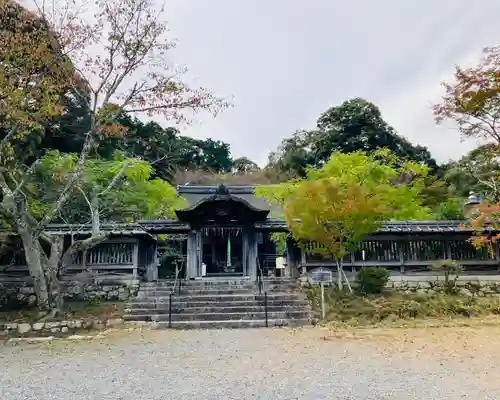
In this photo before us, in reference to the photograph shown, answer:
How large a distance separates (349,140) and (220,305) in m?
21.4

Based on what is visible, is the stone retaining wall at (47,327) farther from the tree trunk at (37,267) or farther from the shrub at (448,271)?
the shrub at (448,271)

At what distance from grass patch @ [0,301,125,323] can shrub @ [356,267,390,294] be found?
735cm

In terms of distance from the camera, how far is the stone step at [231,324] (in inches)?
448

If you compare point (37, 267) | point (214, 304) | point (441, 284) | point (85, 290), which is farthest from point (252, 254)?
point (37, 267)

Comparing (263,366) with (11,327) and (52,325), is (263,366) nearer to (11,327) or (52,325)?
(52,325)

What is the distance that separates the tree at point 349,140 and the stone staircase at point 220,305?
695 inches

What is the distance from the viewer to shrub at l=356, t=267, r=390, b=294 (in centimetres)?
1342

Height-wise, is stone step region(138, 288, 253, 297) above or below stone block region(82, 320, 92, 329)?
above

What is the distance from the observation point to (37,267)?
38.0 ft

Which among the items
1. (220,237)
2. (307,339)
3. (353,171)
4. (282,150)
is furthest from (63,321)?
(282,150)

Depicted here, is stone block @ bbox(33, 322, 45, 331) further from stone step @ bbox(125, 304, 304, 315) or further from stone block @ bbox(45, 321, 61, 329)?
stone step @ bbox(125, 304, 304, 315)

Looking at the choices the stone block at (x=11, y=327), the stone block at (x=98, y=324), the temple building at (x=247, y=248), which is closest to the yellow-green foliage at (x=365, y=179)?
the temple building at (x=247, y=248)

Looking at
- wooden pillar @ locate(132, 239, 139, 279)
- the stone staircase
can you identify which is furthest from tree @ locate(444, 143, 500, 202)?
wooden pillar @ locate(132, 239, 139, 279)

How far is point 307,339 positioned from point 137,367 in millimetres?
3946
